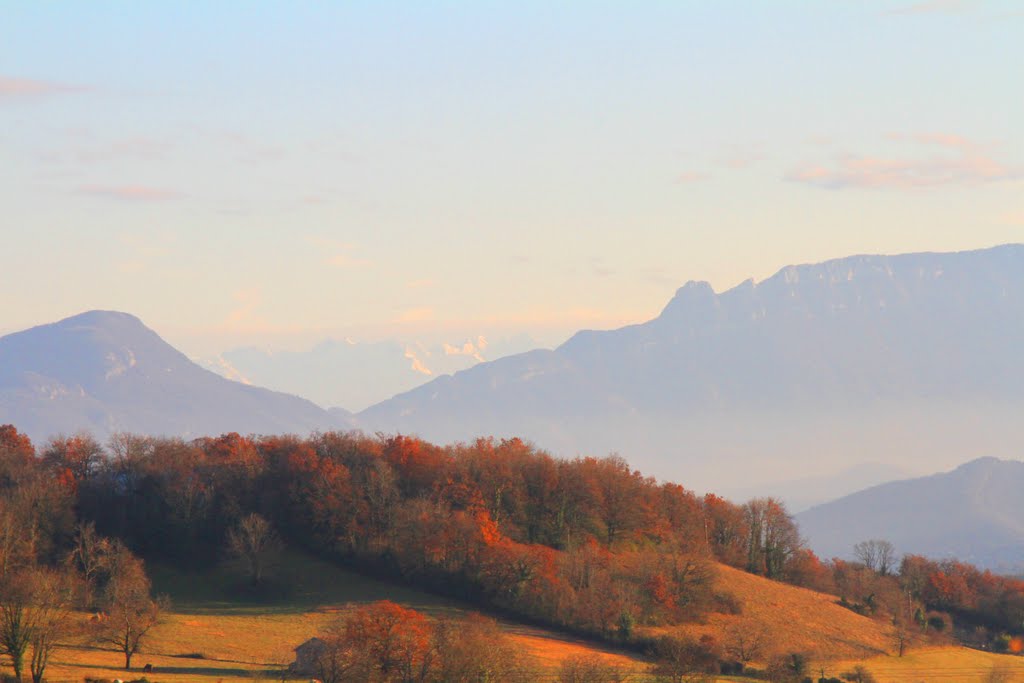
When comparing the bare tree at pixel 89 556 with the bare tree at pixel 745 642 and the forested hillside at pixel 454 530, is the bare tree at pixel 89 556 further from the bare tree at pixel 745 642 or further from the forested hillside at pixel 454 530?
the bare tree at pixel 745 642

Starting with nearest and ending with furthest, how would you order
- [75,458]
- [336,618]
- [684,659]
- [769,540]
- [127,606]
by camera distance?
[684,659] < [127,606] < [336,618] < [75,458] < [769,540]

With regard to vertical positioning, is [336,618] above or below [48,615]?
below

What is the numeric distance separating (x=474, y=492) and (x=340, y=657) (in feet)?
195

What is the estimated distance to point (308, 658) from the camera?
97688mm

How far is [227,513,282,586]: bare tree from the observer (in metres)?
137

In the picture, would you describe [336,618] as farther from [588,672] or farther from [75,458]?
[75,458]

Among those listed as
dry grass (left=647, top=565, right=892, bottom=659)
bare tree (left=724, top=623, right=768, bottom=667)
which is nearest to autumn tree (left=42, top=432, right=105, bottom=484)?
dry grass (left=647, top=565, right=892, bottom=659)

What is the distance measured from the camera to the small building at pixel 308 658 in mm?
96812

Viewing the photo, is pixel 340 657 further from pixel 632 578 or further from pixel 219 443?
pixel 219 443

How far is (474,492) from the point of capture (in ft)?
504

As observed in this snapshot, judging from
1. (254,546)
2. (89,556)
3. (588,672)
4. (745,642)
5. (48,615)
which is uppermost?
(254,546)

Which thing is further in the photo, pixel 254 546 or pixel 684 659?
pixel 254 546

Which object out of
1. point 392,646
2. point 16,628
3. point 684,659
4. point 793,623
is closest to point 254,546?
point 16,628

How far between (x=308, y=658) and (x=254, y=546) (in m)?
41.6
